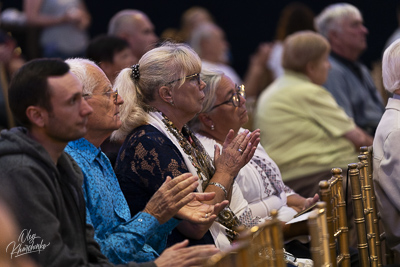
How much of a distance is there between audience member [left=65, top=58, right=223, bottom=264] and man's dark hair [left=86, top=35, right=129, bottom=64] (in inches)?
70.2

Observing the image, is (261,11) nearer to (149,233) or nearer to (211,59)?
(211,59)

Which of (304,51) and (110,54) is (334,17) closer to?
(304,51)

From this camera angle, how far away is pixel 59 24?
21.7 feet

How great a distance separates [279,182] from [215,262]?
6.03ft

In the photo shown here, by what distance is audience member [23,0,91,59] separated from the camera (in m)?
6.52

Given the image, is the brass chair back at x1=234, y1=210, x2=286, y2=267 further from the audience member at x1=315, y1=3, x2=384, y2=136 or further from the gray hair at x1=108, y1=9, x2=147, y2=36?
the gray hair at x1=108, y1=9, x2=147, y2=36

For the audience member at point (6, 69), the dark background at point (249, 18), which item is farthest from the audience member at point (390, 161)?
the dark background at point (249, 18)

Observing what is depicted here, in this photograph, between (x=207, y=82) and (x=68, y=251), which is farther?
(x=207, y=82)

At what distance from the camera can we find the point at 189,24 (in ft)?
29.5

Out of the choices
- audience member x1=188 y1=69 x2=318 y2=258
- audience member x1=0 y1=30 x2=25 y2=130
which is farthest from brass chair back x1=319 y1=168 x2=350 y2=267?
audience member x1=0 y1=30 x2=25 y2=130

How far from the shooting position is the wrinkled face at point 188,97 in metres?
3.09

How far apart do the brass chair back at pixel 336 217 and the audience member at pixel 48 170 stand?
625mm

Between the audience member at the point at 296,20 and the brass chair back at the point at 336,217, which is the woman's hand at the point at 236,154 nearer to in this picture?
the brass chair back at the point at 336,217

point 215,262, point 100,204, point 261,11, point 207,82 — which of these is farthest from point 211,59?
point 215,262
